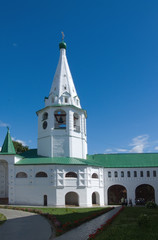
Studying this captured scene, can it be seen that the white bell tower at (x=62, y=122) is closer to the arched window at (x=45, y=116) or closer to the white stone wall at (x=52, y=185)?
the arched window at (x=45, y=116)

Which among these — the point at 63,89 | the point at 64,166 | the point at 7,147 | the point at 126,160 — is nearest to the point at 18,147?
the point at 7,147

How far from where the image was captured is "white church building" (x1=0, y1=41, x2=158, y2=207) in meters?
26.9

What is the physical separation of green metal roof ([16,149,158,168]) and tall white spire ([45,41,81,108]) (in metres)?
6.85

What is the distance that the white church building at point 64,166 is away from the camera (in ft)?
88.4

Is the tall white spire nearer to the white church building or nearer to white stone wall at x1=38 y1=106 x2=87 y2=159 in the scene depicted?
the white church building

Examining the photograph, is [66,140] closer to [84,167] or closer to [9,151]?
[84,167]

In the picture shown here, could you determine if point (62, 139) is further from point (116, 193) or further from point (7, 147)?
point (116, 193)

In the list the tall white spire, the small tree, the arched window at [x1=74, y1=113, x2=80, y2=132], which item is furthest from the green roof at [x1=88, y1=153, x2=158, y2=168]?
the small tree

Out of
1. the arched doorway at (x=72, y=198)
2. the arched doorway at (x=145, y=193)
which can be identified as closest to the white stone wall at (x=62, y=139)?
the arched doorway at (x=72, y=198)

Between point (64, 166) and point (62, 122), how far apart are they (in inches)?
235

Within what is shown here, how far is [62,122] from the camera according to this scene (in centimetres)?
3095

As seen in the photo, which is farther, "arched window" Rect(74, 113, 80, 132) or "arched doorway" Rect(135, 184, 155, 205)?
"arched doorway" Rect(135, 184, 155, 205)

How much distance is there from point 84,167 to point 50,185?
4161 mm

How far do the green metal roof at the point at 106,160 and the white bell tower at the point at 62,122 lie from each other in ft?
3.65
